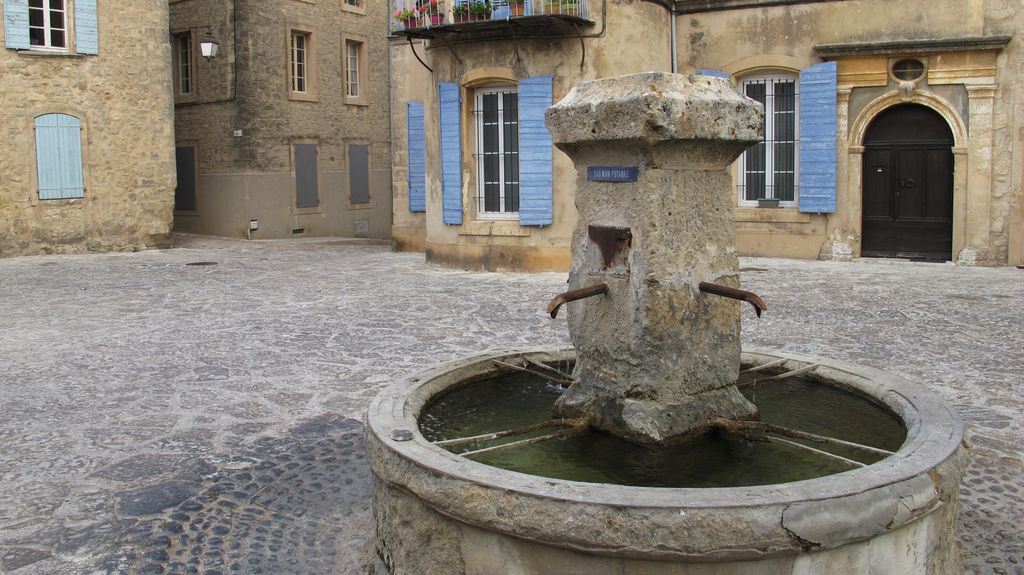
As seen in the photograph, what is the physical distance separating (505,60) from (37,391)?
845 centimetres

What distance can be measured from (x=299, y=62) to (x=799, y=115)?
1157cm

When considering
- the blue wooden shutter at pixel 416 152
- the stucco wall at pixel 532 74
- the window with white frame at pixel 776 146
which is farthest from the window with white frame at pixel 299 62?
the window with white frame at pixel 776 146

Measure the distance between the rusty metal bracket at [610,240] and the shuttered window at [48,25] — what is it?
1471cm

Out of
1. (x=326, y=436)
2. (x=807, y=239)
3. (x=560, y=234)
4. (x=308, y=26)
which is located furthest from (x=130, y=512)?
(x=308, y=26)

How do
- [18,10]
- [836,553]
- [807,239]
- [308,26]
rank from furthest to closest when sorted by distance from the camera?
[308,26] < [18,10] < [807,239] < [836,553]

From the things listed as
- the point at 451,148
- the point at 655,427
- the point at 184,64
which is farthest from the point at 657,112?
the point at 184,64

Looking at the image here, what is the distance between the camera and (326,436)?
541 centimetres

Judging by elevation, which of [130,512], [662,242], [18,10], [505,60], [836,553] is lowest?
[130,512]

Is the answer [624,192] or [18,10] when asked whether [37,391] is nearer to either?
[624,192]

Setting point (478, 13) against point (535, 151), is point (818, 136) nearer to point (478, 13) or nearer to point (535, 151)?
point (535, 151)

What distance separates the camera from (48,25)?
1592 cm

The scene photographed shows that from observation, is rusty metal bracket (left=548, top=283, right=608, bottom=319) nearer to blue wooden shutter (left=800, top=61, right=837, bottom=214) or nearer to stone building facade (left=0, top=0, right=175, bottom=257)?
blue wooden shutter (left=800, top=61, right=837, bottom=214)

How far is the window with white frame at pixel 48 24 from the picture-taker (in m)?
15.8

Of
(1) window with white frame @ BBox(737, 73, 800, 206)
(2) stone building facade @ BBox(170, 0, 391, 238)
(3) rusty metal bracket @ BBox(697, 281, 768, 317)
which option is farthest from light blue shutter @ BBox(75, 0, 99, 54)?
(3) rusty metal bracket @ BBox(697, 281, 768, 317)
